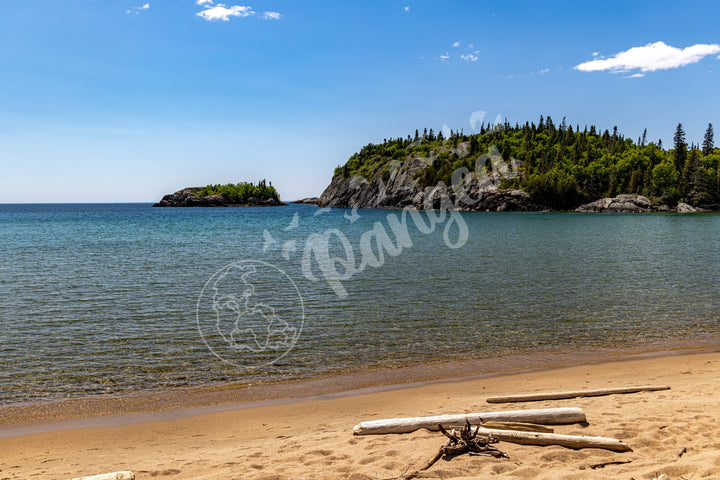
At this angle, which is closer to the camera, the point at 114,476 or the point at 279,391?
the point at 114,476

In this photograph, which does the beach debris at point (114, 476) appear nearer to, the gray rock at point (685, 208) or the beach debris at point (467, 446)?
the beach debris at point (467, 446)

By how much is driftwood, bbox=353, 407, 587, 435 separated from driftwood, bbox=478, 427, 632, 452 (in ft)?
1.95

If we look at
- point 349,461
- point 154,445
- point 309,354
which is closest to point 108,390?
point 154,445

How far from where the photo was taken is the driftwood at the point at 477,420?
29.4ft

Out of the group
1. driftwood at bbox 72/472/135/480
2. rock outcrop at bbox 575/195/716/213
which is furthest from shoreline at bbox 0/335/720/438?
rock outcrop at bbox 575/195/716/213

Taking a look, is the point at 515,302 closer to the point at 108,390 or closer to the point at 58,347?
the point at 108,390

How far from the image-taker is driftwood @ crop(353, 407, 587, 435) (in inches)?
352

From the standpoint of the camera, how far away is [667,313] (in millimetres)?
21703

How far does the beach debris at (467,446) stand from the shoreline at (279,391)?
5.20 metres

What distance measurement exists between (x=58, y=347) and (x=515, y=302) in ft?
70.2

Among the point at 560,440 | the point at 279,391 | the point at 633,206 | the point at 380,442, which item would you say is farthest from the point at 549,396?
the point at 633,206

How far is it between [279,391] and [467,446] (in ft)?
22.7

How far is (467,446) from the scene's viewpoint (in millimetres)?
7938

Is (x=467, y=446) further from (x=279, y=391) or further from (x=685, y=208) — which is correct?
(x=685, y=208)
